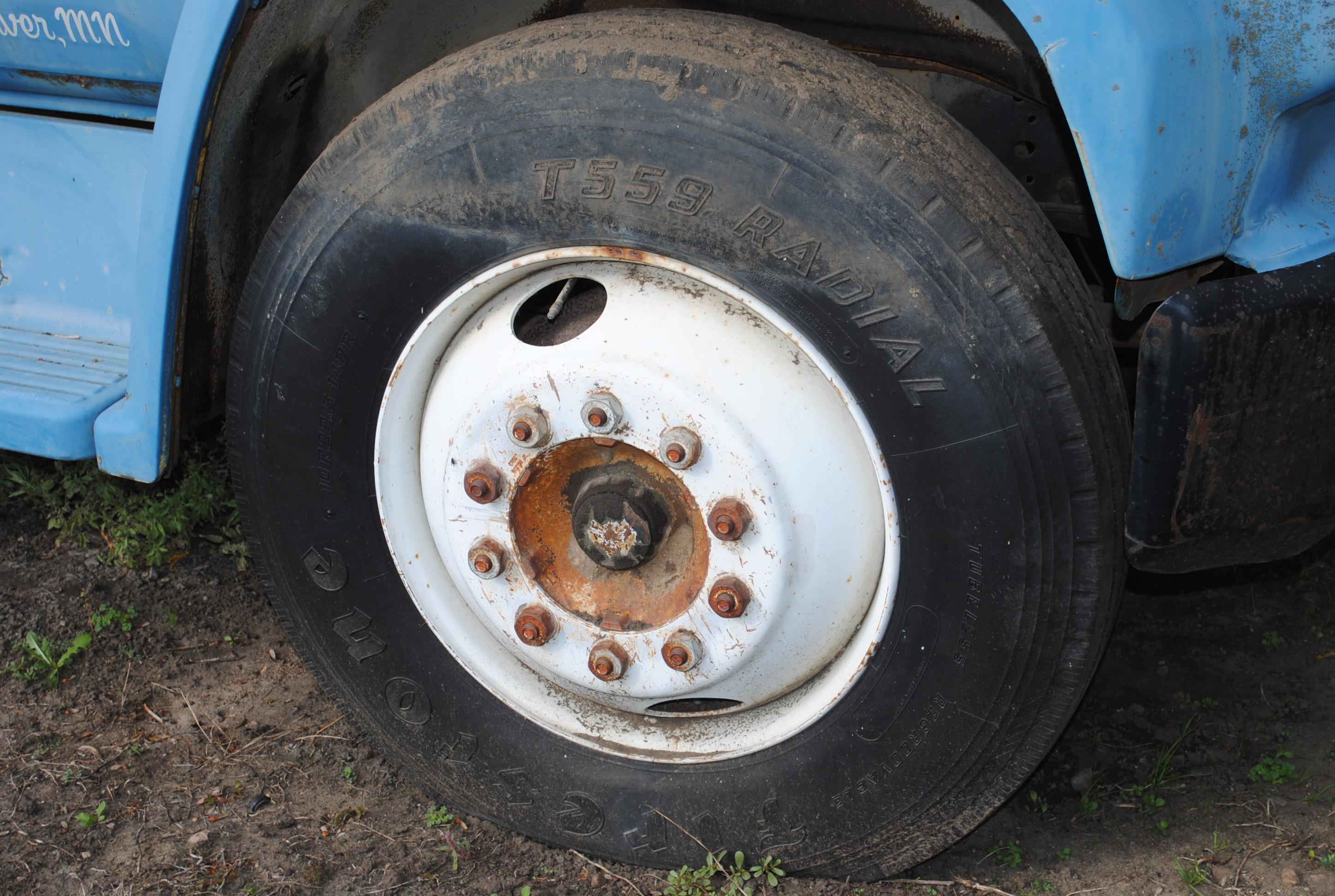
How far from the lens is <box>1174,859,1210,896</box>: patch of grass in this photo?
1.91 metres

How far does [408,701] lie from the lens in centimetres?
206

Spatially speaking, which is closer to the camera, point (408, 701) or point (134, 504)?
point (408, 701)

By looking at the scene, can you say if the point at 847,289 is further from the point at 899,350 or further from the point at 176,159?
the point at 176,159

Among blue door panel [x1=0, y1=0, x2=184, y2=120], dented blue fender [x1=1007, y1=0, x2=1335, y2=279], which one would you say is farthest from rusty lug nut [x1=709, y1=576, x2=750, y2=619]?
blue door panel [x1=0, y1=0, x2=184, y2=120]

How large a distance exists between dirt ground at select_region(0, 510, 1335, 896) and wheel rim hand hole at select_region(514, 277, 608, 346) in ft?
3.23

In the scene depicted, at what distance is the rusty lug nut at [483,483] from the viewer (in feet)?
5.85

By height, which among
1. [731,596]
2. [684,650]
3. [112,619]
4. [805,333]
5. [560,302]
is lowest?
[112,619]

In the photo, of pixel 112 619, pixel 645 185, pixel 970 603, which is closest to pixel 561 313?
pixel 645 185

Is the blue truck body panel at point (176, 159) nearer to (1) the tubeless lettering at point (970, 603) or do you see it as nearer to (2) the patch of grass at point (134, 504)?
(1) the tubeless lettering at point (970, 603)

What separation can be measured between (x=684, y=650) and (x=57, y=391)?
4.24ft

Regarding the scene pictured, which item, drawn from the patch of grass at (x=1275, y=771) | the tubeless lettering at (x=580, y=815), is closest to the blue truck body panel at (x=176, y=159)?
the tubeless lettering at (x=580, y=815)

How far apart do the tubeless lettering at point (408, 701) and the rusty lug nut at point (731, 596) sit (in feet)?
2.14

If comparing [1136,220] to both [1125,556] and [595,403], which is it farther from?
[595,403]

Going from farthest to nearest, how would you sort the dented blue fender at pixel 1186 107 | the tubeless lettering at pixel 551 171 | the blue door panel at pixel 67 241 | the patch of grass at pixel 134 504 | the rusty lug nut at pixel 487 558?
the patch of grass at pixel 134 504, the blue door panel at pixel 67 241, the rusty lug nut at pixel 487 558, the tubeless lettering at pixel 551 171, the dented blue fender at pixel 1186 107
